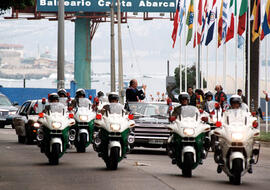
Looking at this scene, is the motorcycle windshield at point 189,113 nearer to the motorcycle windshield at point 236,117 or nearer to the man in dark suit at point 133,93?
the motorcycle windshield at point 236,117

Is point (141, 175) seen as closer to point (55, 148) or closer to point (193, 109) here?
point (193, 109)

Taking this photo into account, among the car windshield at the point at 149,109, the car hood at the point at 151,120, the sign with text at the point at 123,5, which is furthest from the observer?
the sign with text at the point at 123,5

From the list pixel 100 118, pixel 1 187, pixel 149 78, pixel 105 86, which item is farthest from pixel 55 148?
pixel 105 86

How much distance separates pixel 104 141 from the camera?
15.1m

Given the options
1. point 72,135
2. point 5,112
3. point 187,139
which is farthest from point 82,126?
point 5,112

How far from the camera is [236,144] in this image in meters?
13.0

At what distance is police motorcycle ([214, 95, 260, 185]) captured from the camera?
1288 centimetres

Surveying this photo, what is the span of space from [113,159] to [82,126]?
571 cm

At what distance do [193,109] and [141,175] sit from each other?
160 cm

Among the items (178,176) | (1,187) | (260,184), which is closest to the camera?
(1,187)

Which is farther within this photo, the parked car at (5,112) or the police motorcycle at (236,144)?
the parked car at (5,112)

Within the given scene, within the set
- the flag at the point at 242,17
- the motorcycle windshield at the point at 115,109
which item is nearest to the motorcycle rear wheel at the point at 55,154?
the motorcycle windshield at the point at 115,109

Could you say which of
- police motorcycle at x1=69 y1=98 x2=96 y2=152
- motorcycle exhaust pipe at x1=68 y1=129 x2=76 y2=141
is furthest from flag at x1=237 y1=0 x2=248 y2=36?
motorcycle exhaust pipe at x1=68 y1=129 x2=76 y2=141

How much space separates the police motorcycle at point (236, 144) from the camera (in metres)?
12.9
